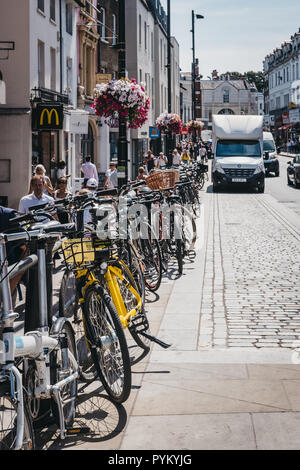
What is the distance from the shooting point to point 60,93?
27.1 m

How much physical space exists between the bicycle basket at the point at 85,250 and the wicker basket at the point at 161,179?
19.3 feet

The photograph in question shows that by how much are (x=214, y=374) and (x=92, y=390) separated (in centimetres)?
104

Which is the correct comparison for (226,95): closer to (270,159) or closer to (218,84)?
(218,84)

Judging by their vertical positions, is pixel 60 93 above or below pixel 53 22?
below

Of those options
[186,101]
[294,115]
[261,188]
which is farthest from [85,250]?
[186,101]

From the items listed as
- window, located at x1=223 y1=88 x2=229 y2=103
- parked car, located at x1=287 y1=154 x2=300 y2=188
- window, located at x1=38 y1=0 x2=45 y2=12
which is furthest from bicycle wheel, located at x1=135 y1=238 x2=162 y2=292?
window, located at x1=223 y1=88 x2=229 y2=103

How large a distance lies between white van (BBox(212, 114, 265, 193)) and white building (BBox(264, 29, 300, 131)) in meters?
59.4

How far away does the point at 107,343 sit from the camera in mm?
5539

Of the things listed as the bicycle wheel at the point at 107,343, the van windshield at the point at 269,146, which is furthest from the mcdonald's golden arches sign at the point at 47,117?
the van windshield at the point at 269,146

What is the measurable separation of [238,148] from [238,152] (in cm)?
22

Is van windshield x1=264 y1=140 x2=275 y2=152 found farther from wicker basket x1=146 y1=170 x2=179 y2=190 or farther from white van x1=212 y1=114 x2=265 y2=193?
wicker basket x1=146 y1=170 x2=179 y2=190

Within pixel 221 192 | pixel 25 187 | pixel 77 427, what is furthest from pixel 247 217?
pixel 77 427

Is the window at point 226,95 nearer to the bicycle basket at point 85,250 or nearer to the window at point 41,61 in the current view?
the window at point 41,61
